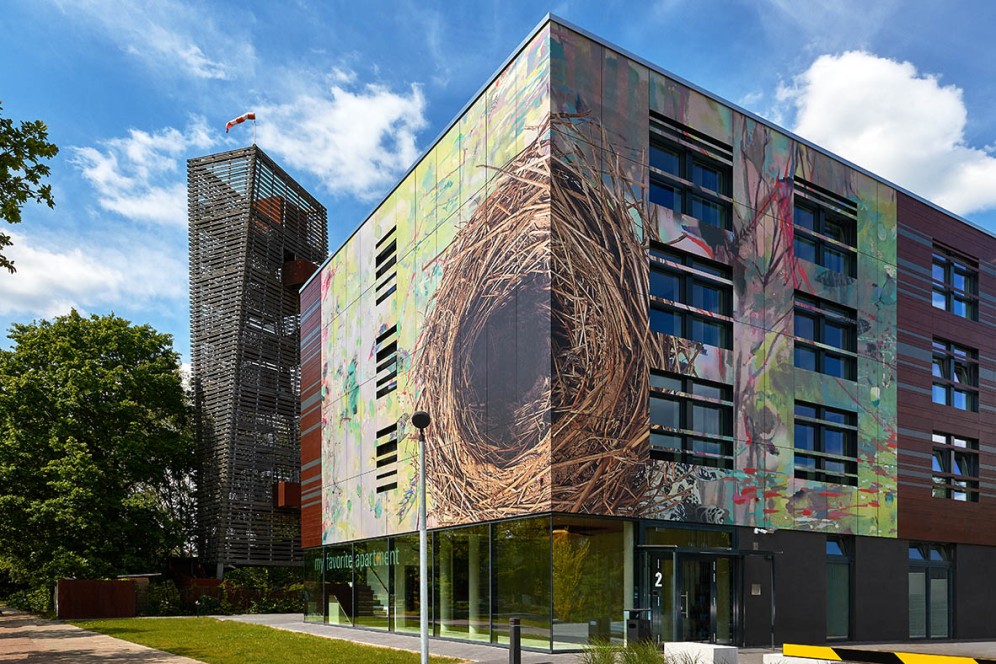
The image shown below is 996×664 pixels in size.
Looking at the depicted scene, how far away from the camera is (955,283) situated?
3241cm

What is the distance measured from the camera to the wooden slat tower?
49125mm

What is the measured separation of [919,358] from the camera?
30031 millimetres

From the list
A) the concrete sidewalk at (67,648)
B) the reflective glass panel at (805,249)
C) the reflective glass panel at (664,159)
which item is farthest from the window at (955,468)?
the concrete sidewalk at (67,648)

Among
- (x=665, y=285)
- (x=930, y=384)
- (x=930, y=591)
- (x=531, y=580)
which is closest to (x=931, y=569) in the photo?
(x=930, y=591)

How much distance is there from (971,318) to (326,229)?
38005 mm

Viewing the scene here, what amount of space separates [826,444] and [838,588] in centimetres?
427

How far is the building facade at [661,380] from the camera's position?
21.4 meters

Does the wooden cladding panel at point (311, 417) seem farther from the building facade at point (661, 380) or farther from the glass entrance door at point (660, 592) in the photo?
the glass entrance door at point (660, 592)

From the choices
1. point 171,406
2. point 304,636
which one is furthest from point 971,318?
point 171,406

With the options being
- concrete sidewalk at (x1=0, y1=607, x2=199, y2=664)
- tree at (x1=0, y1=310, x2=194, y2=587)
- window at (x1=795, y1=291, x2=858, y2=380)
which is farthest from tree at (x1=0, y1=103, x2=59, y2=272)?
tree at (x1=0, y1=310, x2=194, y2=587)

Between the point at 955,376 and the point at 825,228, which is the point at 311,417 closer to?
the point at 825,228

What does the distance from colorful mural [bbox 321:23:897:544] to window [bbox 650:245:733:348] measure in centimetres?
32

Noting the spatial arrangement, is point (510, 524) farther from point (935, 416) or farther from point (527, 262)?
point (935, 416)

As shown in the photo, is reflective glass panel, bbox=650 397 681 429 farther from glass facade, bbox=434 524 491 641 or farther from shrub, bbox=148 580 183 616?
shrub, bbox=148 580 183 616
